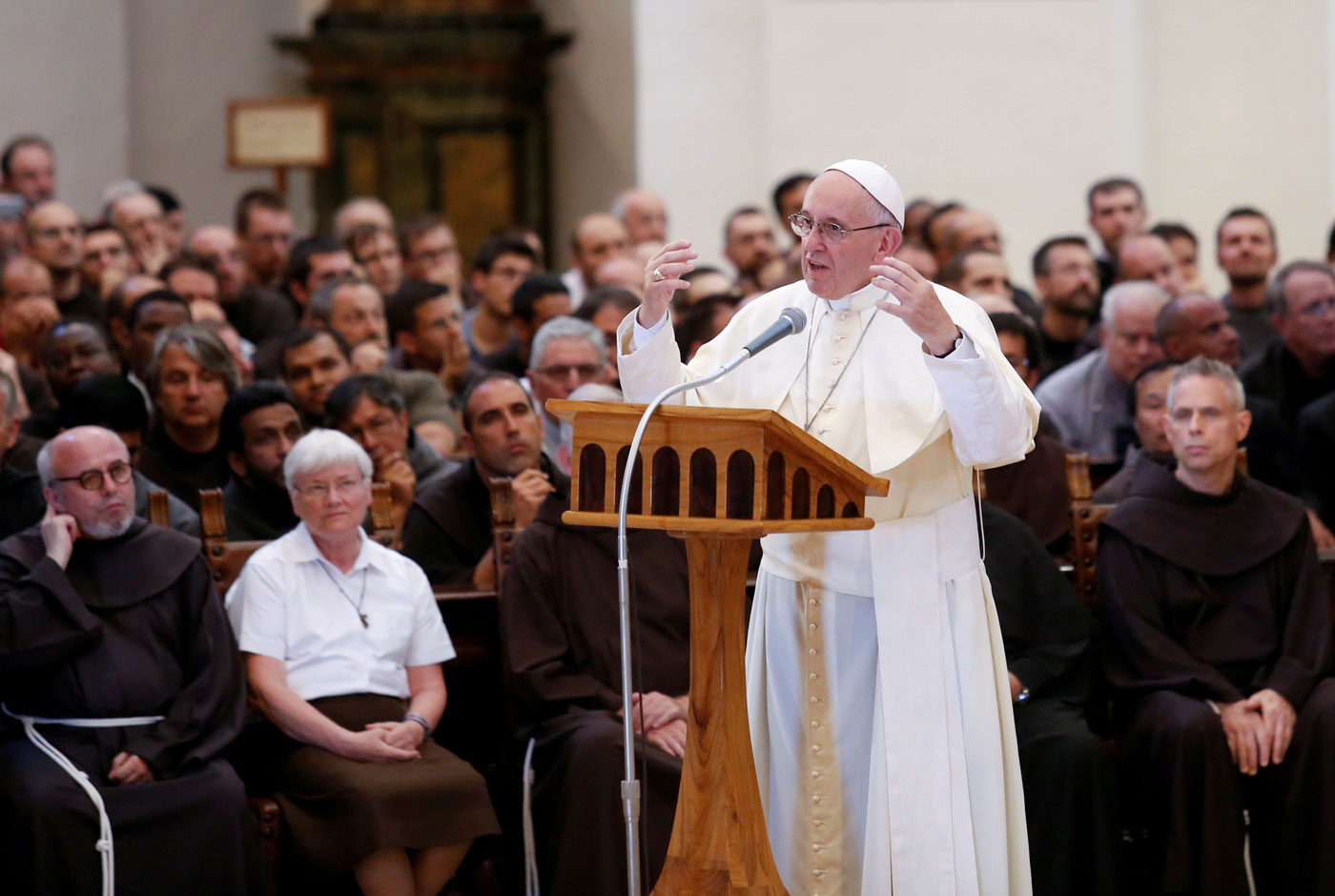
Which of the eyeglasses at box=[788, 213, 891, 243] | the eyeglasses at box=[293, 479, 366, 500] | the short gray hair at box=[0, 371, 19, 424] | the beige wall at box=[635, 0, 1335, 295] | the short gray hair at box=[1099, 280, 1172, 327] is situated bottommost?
the eyeglasses at box=[293, 479, 366, 500]

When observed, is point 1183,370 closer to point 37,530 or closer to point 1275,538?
point 1275,538

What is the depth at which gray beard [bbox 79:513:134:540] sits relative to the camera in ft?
16.0

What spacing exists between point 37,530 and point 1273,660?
3.46m

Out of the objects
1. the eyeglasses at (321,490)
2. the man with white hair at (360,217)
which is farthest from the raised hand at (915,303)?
the man with white hair at (360,217)

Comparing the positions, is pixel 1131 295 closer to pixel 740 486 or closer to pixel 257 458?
pixel 257 458

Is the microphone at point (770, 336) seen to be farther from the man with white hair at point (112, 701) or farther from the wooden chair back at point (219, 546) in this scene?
the wooden chair back at point (219, 546)

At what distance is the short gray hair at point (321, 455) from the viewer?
5043 millimetres

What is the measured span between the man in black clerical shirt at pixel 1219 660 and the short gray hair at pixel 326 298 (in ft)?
11.3

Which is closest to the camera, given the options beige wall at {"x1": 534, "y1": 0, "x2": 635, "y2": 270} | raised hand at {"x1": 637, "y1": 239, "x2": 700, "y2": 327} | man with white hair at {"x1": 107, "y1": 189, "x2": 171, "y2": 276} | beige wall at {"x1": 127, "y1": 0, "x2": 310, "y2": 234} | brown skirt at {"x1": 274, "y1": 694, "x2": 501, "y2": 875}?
raised hand at {"x1": 637, "y1": 239, "x2": 700, "y2": 327}

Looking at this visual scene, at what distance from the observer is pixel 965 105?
10.9 m

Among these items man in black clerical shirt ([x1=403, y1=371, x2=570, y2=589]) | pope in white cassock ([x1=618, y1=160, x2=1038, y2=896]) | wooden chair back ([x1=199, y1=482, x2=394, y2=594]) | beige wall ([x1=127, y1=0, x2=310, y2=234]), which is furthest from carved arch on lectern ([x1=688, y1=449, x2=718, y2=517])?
beige wall ([x1=127, y1=0, x2=310, y2=234])

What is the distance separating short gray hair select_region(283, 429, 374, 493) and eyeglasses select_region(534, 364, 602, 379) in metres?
1.21

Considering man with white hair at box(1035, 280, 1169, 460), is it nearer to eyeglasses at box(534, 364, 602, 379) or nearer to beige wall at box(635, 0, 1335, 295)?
eyeglasses at box(534, 364, 602, 379)

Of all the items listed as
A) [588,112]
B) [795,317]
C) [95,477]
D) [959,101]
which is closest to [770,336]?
[795,317]
